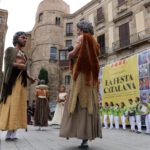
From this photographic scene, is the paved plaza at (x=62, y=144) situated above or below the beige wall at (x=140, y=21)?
below

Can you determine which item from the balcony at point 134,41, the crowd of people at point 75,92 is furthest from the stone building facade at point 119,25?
the crowd of people at point 75,92

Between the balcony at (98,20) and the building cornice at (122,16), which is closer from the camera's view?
the building cornice at (122,16)

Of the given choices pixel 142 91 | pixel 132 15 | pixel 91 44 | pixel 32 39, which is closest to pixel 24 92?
pixel 91 44

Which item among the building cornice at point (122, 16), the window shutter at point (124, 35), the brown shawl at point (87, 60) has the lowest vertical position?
the brown shawl at point (87, 60)

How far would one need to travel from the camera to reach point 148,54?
1015 centimetres

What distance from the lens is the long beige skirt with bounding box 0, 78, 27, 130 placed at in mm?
4055

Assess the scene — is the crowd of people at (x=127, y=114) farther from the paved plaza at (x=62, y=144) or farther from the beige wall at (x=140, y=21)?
the beige wall at (x=140, y=21)

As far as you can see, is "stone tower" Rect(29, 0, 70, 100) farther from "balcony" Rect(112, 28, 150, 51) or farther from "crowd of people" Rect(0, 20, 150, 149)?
"crowd of people" Rect(0, 20, 150, 149)

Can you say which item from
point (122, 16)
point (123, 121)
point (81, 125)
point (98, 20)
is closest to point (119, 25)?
point (122, 16)

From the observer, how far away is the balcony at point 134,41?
20.7 m

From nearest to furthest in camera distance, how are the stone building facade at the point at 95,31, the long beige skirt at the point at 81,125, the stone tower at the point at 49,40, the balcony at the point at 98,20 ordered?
the long beige skirt at the point at 81,125 → the stone building facade at the point at 95,31 → the balcony at the point at 98,20 → the stone tower at the point at 49,40

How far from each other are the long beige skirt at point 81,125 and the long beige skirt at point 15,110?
1074mm

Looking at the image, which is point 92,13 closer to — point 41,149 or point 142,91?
point 142,91

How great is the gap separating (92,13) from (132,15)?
7.38 m
